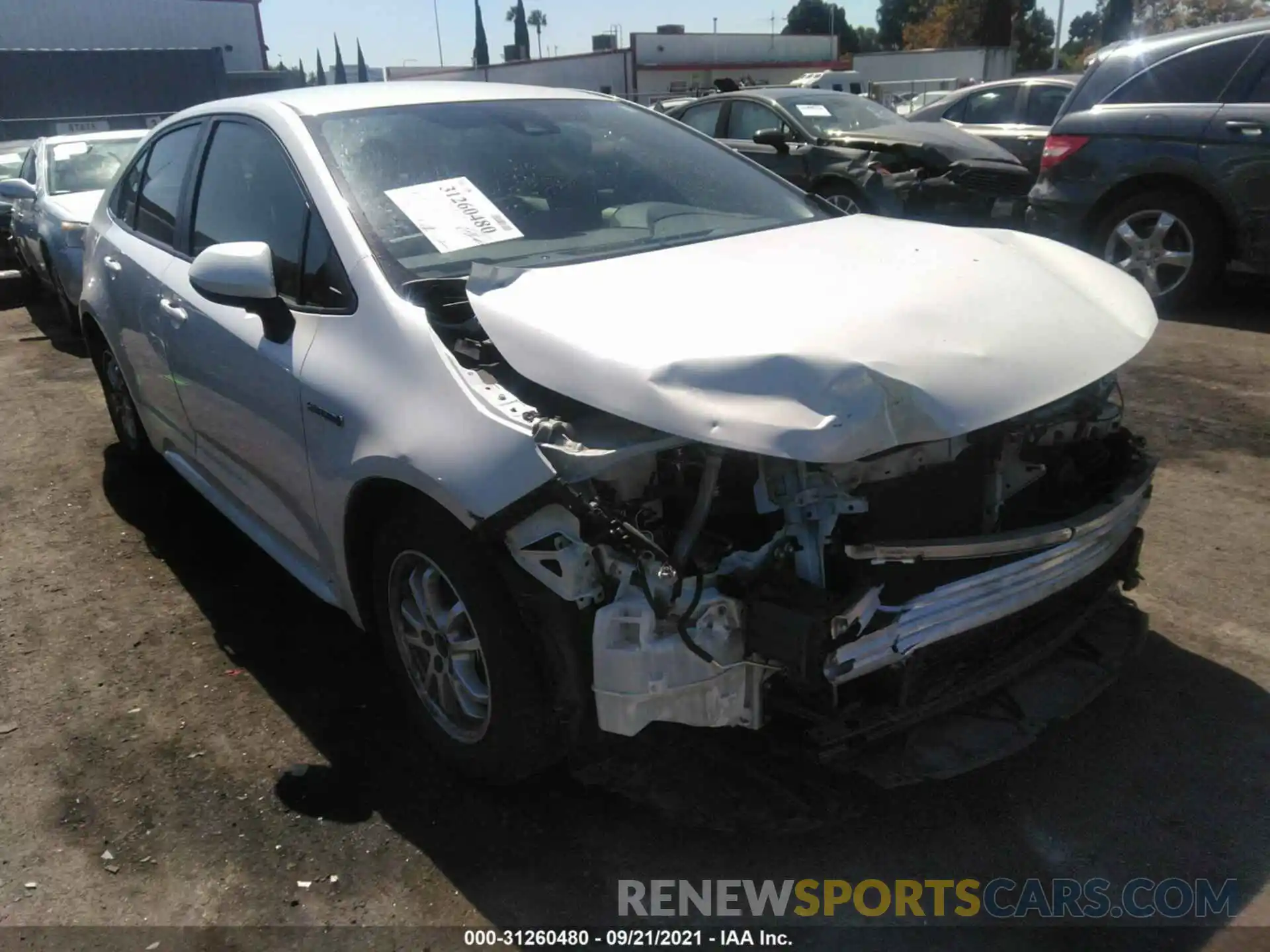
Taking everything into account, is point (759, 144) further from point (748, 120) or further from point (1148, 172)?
point (1148, 172)

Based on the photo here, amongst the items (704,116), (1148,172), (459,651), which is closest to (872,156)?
(704,116)

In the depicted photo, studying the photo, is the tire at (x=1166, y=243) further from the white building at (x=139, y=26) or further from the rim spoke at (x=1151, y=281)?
the white building at (x=139, y=26)

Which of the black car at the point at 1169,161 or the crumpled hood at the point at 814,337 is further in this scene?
the black car at the point at 1169,161

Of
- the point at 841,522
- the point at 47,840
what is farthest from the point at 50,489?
the point at 841,522

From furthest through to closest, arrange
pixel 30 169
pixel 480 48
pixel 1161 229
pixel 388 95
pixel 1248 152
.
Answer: pixel 480 48, pixel 30 169, pixel 1161 229, pixel 1248 152, pixel 388 95

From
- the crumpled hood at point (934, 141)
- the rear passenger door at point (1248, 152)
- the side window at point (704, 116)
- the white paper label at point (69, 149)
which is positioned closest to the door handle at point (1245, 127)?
the rear passenger door at point (1248, 152)

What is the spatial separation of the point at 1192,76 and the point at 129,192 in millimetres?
6719

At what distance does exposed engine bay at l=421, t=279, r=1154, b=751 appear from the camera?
7.05 ft

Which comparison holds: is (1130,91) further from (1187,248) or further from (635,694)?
(635,694)

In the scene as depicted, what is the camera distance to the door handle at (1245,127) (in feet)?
21.5

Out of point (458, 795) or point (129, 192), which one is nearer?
point (458, 795)

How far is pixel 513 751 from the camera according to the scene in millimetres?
2512

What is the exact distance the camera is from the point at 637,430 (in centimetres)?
224

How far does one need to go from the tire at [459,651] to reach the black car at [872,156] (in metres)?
6.71
